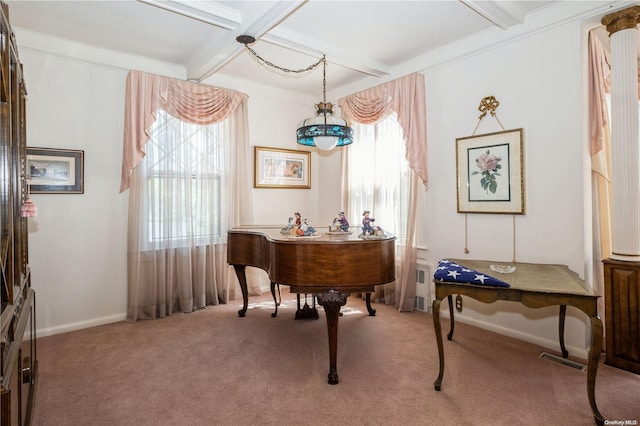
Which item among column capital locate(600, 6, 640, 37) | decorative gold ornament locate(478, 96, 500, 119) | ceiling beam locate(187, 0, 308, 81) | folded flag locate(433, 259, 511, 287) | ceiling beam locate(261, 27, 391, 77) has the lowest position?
folded flag locate(433, 259, 511, 287)

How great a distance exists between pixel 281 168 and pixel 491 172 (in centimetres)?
268

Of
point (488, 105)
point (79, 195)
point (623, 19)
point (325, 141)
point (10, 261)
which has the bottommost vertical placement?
point (10, 261)

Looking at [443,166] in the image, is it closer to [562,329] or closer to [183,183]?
[562,329]

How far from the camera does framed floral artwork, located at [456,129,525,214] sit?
123 inches

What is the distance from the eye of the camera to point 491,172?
330cm

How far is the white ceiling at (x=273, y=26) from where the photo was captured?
9.16 ft

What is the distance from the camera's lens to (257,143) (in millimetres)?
4695

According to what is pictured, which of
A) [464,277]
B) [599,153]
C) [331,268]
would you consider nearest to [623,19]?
[599,153]

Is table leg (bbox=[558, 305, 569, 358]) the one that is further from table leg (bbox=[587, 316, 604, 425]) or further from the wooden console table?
table leg (bbox=[587, 316, 604, 425])

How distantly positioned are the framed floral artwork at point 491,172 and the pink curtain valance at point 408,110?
410mm

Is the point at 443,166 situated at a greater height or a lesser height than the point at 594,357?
greater

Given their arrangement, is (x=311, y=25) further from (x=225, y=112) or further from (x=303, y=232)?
(x=303, y=232)

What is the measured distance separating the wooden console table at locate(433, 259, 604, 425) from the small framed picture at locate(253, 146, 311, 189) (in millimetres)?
2957

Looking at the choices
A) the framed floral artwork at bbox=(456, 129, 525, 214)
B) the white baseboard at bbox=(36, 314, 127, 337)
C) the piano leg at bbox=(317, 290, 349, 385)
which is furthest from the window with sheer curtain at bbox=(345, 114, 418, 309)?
the white baseboard at bbox=(36, 314, 127, 337)
